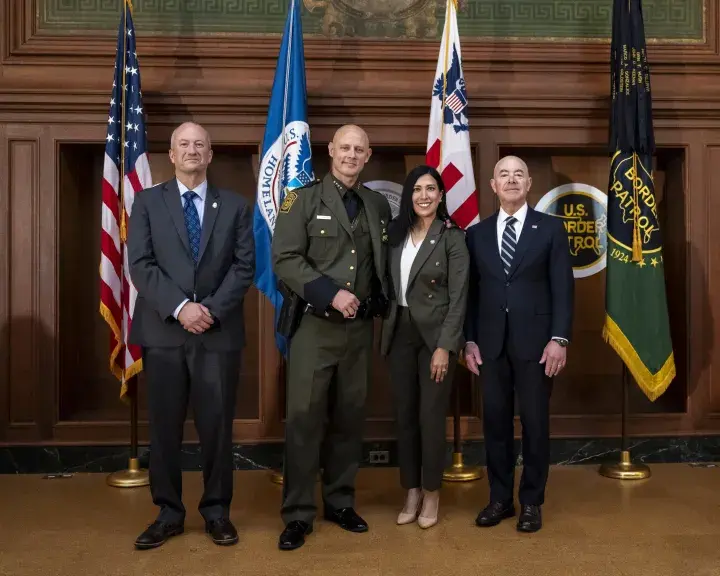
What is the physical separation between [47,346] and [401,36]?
2.83 meters

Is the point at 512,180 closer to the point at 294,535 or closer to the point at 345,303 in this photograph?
the point at 345,303

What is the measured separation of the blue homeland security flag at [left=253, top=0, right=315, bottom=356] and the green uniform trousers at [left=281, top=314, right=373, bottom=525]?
853 mm

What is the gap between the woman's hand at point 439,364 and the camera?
9.95ft

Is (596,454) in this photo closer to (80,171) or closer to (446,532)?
(446,532)

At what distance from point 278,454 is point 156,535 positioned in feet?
4.66

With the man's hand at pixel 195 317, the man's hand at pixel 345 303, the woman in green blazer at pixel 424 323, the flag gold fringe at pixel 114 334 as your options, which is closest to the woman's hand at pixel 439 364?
the woman in green blazer at pixel 424 323

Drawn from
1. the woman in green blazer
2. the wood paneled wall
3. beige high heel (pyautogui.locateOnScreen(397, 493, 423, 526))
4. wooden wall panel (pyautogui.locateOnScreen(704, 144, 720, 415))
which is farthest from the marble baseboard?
the woman in green blazer

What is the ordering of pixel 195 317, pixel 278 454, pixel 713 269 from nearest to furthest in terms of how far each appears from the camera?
1. pixel 195 317
2. pixel 278 454
3. pixel 713 269

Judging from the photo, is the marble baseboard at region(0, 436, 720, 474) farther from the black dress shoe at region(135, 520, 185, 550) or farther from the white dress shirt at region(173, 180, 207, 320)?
the white dress shirt at region(173, 180, 207, 320)

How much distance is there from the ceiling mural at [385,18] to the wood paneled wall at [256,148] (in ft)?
0.25

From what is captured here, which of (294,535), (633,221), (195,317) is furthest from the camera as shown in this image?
(633,221)

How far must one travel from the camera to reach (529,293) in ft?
10.3

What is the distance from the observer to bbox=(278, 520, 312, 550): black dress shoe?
290cm

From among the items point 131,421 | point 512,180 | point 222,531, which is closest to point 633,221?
point 512,180
